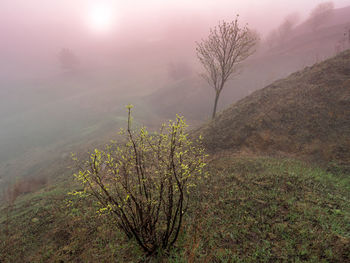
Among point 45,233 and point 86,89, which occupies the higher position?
point 86,89

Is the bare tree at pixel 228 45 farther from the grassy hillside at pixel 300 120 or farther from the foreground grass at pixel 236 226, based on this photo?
the foreground grass at pixel 236 226

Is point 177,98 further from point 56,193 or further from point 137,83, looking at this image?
point 56,193

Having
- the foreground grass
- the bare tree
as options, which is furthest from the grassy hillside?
the bare tree

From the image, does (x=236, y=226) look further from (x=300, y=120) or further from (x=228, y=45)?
(x=228, y=45)

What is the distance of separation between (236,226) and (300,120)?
12233 mm

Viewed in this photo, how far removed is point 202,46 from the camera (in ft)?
69.4

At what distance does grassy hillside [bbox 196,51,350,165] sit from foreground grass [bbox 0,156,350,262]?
8.02 feet

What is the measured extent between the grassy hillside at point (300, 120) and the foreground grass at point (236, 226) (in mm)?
2446

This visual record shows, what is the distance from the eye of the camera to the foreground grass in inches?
213

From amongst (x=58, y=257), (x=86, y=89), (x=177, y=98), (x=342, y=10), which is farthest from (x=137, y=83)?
(x=342, y=10)

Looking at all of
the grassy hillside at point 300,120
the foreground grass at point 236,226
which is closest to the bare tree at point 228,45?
the grassy hillside at point 300,120

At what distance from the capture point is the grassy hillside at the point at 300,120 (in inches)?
461

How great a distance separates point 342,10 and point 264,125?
127 meters

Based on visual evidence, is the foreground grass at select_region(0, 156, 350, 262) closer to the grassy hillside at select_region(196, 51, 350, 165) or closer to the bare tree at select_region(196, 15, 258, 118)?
the grassy hillside at select_region(196, 51, 350, 165)
